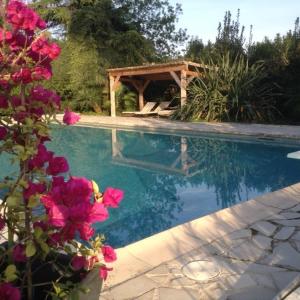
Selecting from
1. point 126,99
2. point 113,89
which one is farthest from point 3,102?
point 126,99

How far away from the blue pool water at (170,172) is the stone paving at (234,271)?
1.32 meters

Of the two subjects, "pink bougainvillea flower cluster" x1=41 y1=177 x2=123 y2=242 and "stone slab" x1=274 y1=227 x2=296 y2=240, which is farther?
"stone slab" x1=274 y1=227 x2=296 y2=240

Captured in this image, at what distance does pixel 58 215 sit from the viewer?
1.21 meters

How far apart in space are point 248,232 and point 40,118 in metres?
2.50

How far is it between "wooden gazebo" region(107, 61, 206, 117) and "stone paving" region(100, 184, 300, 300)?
1111 centimetres

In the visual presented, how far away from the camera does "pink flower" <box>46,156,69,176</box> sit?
1.49m

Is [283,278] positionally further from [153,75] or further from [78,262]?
[153,75]

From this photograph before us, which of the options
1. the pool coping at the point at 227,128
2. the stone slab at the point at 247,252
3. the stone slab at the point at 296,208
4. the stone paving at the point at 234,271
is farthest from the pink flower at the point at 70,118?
the pool coping at the point at 227,128

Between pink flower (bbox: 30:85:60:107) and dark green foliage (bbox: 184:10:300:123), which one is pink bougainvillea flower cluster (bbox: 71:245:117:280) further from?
dark green foliage (bbox: 184:10:300:123)

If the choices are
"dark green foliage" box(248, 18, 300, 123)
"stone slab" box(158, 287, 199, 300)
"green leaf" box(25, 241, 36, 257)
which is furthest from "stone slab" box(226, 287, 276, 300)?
"dark green foliage" box(248, 18, 300, 123)

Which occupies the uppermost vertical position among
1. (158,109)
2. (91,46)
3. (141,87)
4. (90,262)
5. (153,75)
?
(91,46)

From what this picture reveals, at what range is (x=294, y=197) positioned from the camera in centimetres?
451

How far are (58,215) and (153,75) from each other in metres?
16.0

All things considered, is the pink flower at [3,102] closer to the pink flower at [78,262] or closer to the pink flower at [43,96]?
the pink flower at [43,96]
